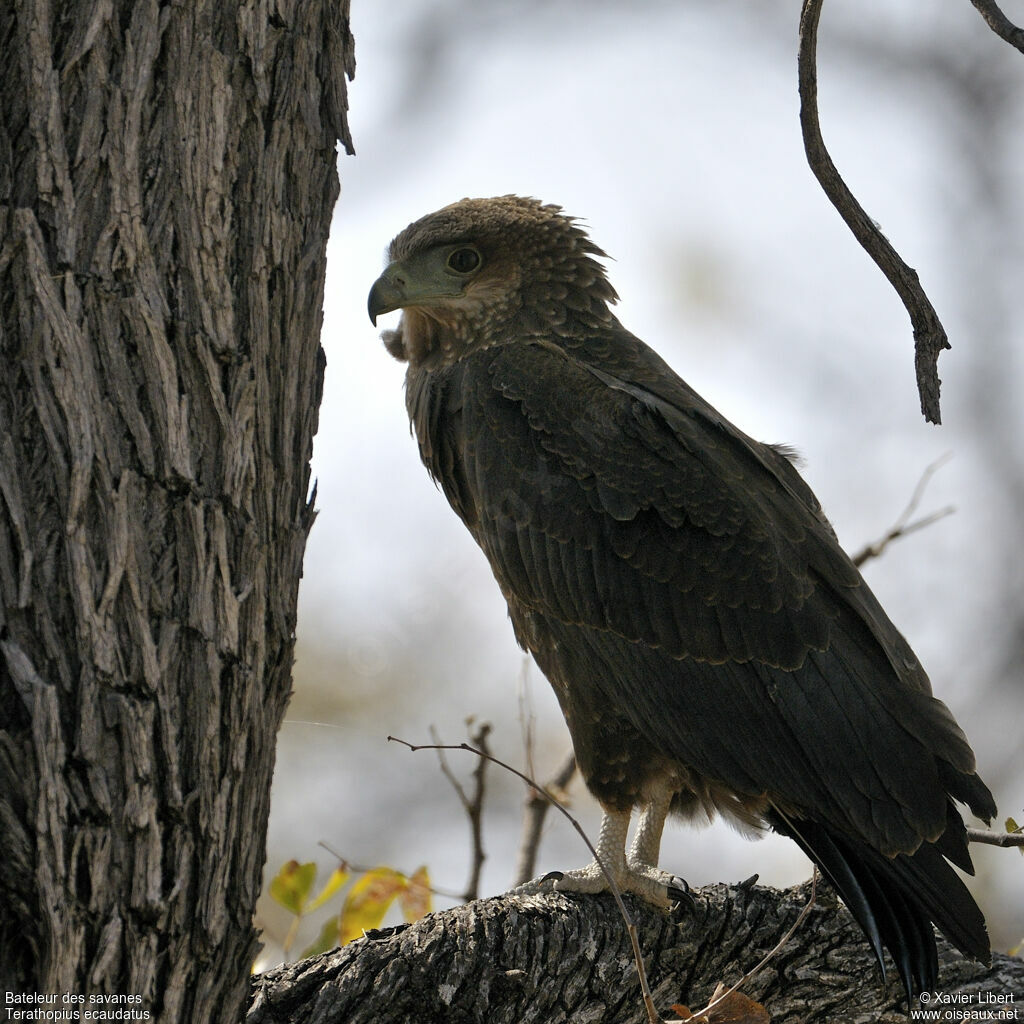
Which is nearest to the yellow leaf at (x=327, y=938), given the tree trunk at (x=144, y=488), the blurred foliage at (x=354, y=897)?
the blurred foliage at (x=354, y=897)

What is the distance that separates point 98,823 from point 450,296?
2.68 m

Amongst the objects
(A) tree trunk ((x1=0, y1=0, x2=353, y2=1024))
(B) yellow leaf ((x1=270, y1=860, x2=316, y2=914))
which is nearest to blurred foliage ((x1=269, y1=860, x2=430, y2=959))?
(B) yellow leaf ((x1=270, y1=860, x2=316, y2=914))

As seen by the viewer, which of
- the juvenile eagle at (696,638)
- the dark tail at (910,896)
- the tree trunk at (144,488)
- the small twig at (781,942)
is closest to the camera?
the tree trunk at (144,488)

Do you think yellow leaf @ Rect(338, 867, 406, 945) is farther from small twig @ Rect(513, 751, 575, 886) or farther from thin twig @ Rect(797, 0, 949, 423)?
thin twig @ Rect(797, 0, 949, 423)

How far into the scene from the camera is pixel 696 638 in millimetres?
3506

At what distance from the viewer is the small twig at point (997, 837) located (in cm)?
306

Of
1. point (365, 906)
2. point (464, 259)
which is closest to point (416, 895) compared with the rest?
point (365, 906)

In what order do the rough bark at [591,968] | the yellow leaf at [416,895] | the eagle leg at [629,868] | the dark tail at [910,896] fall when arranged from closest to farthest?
the rough bark at [591,968] < the dark tail at [910,896] < the eagle leg at [629,868] < the yellow leaf at [416,895]

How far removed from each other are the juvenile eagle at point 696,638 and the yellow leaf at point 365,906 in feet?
2.50

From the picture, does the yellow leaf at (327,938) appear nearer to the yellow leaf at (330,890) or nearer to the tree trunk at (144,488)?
the yellow leaf at (330,890)

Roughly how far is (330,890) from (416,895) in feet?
1.20

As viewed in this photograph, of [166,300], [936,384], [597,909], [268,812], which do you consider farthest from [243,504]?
[597,909]

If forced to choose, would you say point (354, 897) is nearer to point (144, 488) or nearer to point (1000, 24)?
point (144, 488)

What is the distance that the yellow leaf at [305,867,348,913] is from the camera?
12.6 feet
